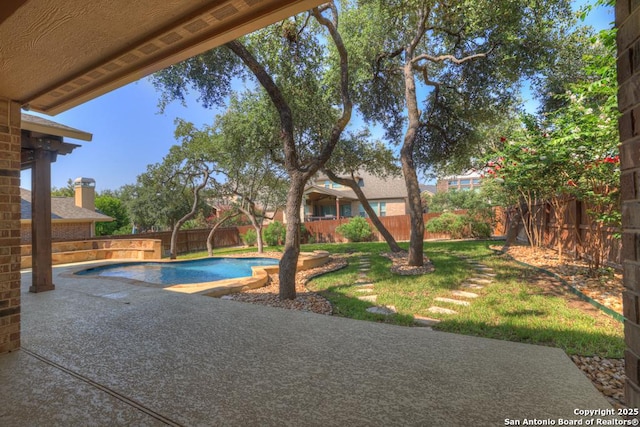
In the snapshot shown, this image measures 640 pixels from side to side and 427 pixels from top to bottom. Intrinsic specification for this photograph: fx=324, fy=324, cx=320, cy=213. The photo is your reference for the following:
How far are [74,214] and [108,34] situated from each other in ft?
59.2

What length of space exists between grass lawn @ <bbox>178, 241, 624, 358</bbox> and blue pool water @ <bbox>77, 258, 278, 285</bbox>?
4.21 metres

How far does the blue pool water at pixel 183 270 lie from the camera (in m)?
9.55

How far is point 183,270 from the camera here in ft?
36.4

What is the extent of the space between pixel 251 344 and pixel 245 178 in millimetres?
12124

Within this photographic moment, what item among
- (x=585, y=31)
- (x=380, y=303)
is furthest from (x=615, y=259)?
(x=585, y=31)

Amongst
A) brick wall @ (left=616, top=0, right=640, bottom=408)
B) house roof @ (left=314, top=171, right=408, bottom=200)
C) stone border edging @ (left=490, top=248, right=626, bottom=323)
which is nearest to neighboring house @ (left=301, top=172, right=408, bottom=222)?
house roof @ (left=314, top=171, right=408, bottom=200)

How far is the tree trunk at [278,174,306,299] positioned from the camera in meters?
5.70

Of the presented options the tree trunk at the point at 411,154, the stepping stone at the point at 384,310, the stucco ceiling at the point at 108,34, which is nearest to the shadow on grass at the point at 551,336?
the stepping stone at the point at 384,310

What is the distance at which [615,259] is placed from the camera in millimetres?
5461

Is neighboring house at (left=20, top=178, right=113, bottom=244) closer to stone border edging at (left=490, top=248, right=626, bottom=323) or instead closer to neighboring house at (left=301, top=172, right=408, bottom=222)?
neighboring house at (left=301, top=172, right=408, bottom=222)

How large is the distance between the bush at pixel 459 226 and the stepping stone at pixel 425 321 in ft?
39.6

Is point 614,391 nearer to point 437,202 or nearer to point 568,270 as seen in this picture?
point 568,270

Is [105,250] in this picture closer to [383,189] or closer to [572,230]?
[572,230]

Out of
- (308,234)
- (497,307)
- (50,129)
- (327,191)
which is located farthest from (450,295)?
(327,191)
